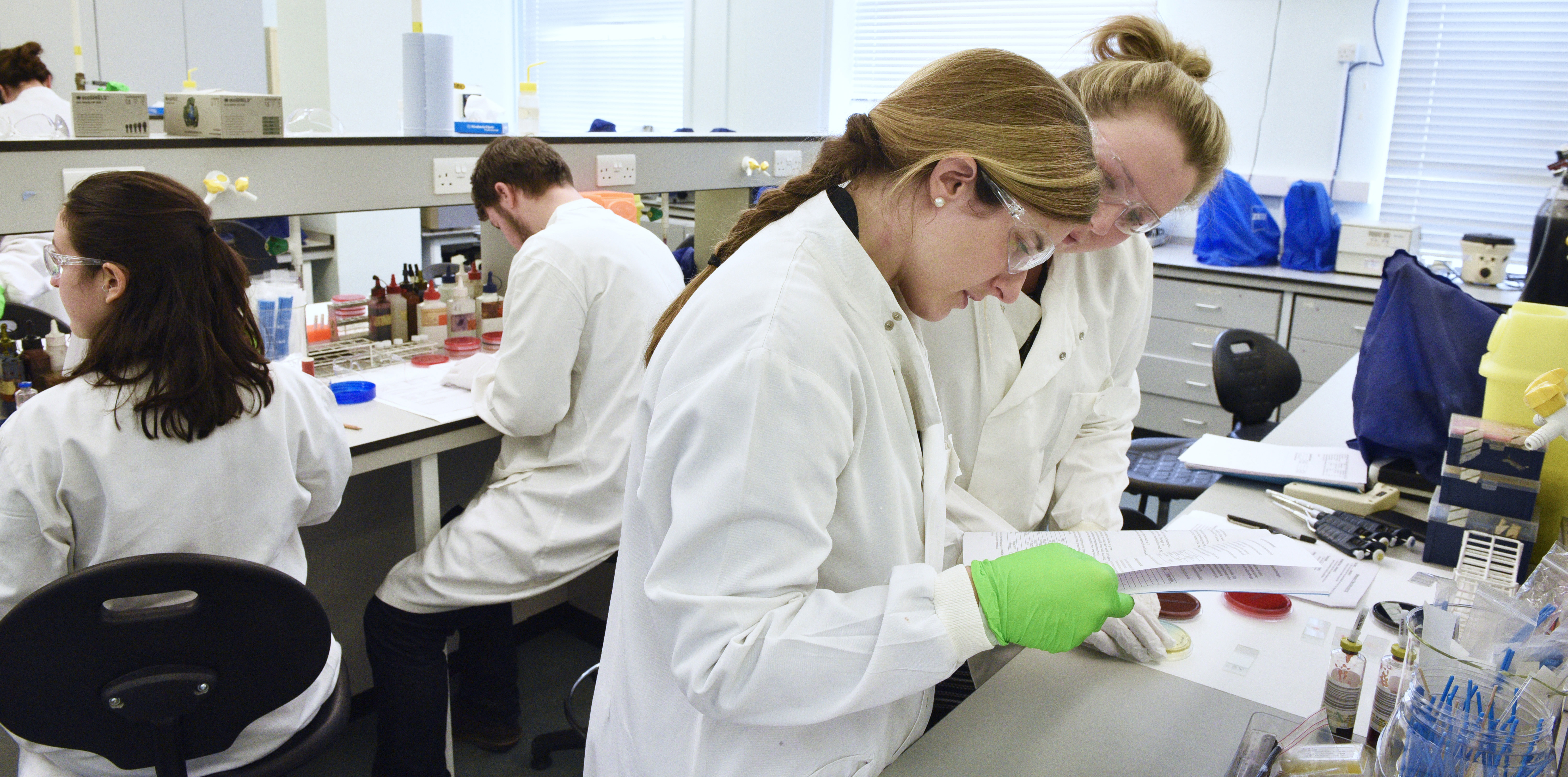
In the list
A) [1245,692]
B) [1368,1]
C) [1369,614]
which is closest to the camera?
[1245,692]

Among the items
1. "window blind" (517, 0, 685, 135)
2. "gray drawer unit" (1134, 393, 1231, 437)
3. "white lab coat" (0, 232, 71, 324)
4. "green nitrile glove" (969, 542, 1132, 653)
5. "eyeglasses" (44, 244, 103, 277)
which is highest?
"window blind" (517, 0, 685, 135)

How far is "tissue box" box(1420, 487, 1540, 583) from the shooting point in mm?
1449

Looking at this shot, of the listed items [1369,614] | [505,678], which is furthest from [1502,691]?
[505,678]

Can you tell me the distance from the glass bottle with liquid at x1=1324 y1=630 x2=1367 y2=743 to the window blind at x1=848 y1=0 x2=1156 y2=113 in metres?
4.06

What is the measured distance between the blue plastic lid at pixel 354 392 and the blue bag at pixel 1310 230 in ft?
12.2

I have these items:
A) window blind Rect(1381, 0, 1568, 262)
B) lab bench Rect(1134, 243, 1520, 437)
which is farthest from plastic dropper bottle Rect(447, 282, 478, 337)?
window blind Rect(1381, 0, 1568, 262)

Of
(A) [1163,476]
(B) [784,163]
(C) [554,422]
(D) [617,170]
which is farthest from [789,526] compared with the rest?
(B) [784,163]

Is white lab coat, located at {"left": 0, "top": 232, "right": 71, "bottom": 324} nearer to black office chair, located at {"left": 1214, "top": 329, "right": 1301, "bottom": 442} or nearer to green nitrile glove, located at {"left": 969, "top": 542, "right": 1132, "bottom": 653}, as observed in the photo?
green nitrile glove, located at {"left": 969, "top": 542, "right": 1132, "bottom": 653}

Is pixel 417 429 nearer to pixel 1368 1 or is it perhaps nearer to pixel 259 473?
pixel 259 473

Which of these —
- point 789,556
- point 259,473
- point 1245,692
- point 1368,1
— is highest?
point 1368,1

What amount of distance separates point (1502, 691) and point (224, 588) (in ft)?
4.53

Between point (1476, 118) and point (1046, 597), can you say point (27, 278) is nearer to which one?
point (1046, 597)

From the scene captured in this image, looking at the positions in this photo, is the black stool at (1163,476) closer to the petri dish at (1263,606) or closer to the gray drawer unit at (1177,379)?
the petri dish at (1263,606)

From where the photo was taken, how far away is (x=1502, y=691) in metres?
0.77
